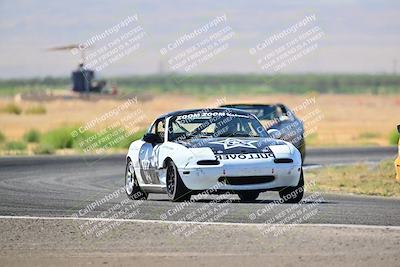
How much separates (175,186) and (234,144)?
100cm

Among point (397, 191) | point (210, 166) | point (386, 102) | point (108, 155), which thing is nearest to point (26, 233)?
point (210, 166)

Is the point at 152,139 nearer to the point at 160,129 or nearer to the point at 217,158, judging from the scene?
the point at 160,129

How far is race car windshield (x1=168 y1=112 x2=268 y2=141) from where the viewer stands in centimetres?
1811

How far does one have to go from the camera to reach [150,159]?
18.4 m

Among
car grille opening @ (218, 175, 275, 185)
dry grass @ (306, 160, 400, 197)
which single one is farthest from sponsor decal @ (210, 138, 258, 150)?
dry grass @ (306, 160, 400, 197)

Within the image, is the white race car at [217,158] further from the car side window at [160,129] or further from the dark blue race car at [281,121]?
the dark blue race car at [281,121]

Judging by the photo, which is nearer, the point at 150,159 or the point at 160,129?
the point at 150,159

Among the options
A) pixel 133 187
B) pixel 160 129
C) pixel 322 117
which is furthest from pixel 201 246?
pixel 322 117

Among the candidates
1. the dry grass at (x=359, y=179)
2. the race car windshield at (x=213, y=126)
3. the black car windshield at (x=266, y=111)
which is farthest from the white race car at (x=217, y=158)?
the black car windshield at (x=266, y=111)

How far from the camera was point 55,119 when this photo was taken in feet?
240

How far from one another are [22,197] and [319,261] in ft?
30.0

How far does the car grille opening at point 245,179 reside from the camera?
16.9m

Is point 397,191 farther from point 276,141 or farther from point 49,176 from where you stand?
point 49,176

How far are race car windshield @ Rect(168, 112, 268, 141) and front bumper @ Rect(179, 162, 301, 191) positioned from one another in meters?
1.16
